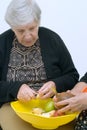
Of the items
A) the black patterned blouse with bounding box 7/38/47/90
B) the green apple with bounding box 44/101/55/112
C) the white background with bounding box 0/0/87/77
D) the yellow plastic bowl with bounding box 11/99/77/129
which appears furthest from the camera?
the white background with bounding box 0/0/87/77

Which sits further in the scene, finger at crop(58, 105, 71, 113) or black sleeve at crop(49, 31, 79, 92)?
black sleeve at crop(49, 31, 79, 92)

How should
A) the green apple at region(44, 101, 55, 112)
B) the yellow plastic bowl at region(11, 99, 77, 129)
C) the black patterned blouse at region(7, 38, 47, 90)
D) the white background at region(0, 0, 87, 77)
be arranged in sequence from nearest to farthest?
the yellow plastic bowl at region(11, 99, 77, 129)
the green apple at region(44, 101, 55, 112)
the black patterned blouse at region(7, 38, 47, 90)
the white background at region(0, 0, 87, 77)

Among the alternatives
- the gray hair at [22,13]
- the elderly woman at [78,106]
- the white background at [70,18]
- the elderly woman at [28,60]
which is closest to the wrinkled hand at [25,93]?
the elderly woman at [28,60]

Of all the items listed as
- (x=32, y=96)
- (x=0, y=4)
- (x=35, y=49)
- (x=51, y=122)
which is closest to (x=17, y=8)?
(x=35, y=49)

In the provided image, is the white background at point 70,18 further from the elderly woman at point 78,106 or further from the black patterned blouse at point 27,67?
the elderly woman at point 78,106

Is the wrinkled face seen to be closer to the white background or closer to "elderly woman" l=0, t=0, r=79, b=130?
"elderly woman" l=0, t=0, r=79, b=130

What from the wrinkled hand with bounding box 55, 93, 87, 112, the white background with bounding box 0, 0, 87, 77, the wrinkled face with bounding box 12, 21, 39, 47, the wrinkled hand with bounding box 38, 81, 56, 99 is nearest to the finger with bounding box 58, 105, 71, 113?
the wrinkled hand with bounding box 55, 93, 87, 112

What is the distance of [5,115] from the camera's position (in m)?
1.39

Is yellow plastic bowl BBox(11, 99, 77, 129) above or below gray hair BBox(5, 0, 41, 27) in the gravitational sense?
below

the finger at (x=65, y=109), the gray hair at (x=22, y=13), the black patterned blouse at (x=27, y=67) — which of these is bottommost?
the finger at (x=65, y=109)

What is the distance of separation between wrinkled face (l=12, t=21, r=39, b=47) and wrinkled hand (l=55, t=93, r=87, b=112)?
0.35 metres

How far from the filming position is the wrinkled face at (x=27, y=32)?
136 centimetres

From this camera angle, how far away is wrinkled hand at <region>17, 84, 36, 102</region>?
Result: 1321 millimetres

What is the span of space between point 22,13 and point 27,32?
0.28 feet
